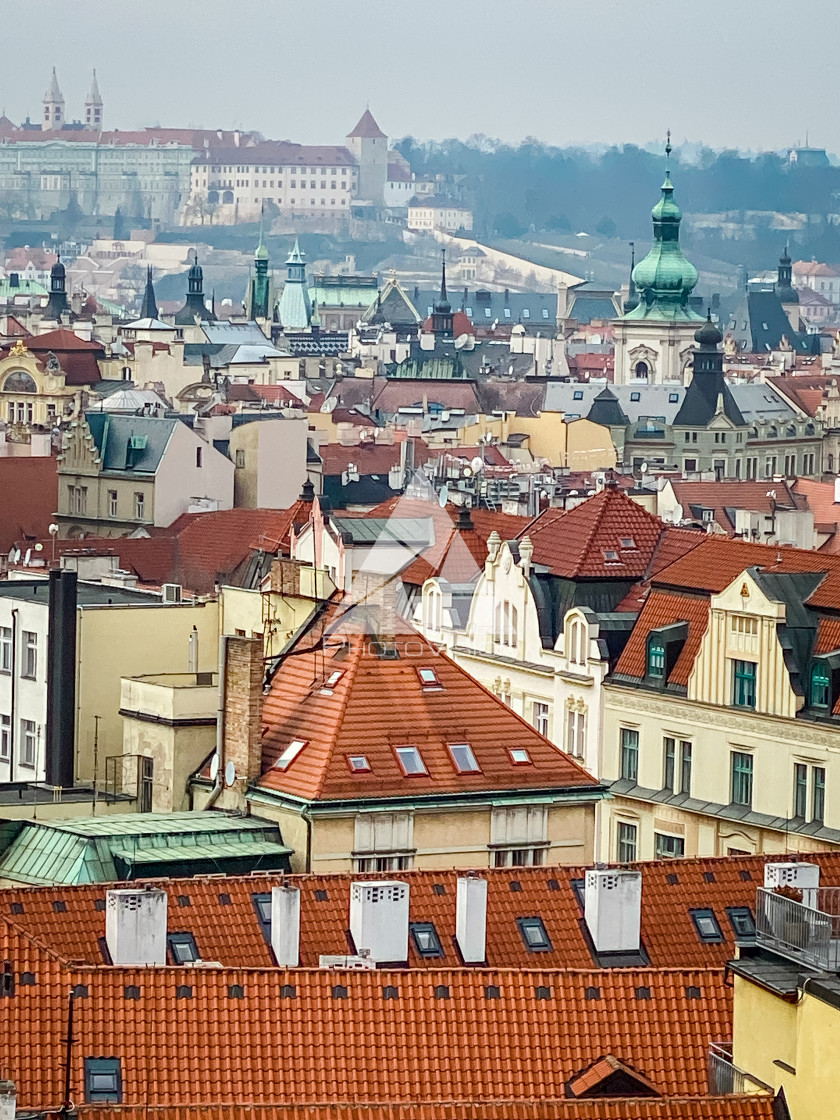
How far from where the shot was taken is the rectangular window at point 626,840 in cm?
4371

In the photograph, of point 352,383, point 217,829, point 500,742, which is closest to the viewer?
point 217,829

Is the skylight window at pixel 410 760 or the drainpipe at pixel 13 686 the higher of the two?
the skylight window at pixel 410 760

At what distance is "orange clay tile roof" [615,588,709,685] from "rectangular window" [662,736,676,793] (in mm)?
757

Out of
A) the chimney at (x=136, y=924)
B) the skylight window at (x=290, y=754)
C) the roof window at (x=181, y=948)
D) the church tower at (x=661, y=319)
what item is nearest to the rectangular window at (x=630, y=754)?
the skylight window at (x=290, y=754)

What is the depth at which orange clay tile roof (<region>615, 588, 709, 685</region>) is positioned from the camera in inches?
1743

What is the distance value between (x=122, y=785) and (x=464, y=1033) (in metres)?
14.1

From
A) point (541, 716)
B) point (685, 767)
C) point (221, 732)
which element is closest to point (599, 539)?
point (541, 716)

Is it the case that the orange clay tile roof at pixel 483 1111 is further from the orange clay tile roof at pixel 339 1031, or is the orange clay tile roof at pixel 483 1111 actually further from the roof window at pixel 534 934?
the roof window at pixel 534 934

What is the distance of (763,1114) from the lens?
21.0 metres

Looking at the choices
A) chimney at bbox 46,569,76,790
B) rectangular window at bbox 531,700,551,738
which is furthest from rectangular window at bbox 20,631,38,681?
rectangular window at bbox 531,700,551,738

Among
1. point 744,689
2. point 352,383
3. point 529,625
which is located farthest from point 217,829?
point 352,383

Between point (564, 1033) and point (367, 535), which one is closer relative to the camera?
point (564, 1033)

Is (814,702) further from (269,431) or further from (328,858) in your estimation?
(269,431)

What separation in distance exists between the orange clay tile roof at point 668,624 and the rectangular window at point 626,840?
189 cm
